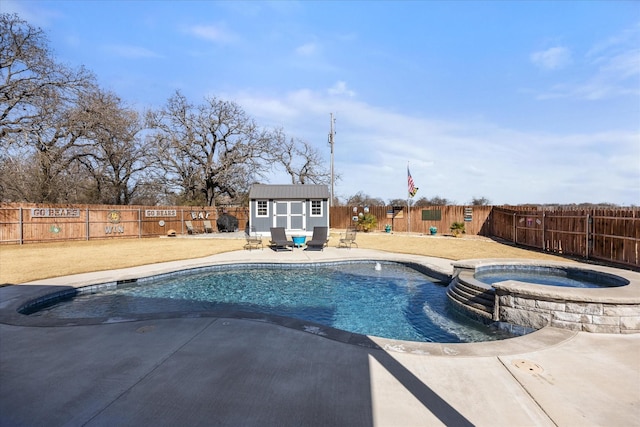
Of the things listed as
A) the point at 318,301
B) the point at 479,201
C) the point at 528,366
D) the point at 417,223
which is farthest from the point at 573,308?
the point at 479,201

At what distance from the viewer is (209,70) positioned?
1404 centimetres

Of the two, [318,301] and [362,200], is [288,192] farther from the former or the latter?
[362,200]

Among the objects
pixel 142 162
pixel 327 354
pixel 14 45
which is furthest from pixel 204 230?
pixel 327 354

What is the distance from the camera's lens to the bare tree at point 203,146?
26547 mm

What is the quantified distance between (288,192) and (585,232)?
49.0 feet

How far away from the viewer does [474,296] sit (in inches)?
238

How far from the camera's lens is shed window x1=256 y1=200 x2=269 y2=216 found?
20.2m

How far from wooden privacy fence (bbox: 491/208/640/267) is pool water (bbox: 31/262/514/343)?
20.5 feet

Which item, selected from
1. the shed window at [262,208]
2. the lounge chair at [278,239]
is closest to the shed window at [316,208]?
the shed window at [262,208]

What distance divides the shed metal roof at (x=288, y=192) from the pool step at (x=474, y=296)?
13.9 meters

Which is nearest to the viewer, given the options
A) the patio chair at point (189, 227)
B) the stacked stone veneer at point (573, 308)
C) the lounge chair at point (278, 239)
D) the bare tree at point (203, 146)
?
the stacked stone veneer at point (573, 308)

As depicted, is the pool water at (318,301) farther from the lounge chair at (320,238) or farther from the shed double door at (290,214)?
the shed double door at (290,214)

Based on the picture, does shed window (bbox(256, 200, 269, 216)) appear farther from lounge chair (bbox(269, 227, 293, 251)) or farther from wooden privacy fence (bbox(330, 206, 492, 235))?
wooden privacy fence (bbox(330, 206, 492, 235))

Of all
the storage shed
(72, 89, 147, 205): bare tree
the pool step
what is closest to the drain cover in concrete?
the pool step
